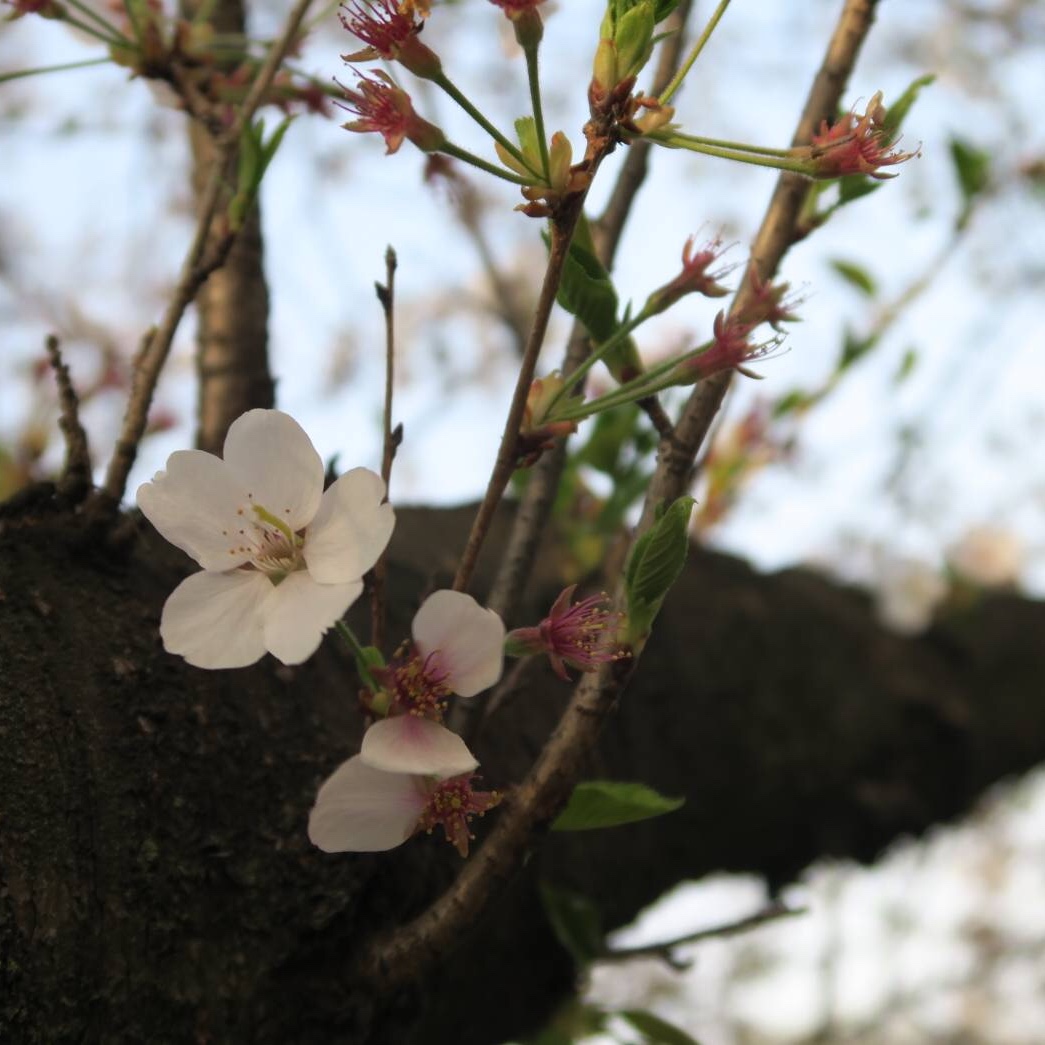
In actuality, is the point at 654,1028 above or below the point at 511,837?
below

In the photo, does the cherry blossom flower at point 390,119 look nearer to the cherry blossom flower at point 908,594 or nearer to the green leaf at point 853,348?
the green leaf at point 853,348

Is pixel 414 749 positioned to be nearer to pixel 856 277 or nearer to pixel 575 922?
pixel 575 922

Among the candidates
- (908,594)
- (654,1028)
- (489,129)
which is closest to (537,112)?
(489,129)

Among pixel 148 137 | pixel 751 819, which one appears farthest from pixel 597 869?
pixel 148 137

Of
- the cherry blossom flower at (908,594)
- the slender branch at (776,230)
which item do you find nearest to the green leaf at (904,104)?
the slender branch at (776,230)

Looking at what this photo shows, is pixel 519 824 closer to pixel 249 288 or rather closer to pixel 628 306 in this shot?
pixel 628 306
